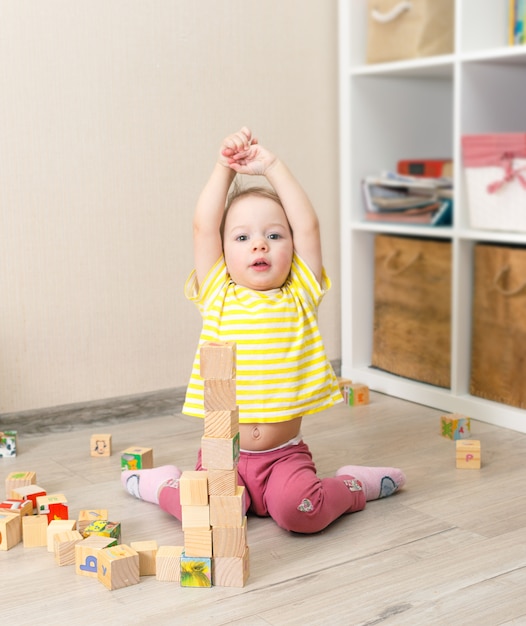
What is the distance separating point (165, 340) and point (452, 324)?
25.8 inches

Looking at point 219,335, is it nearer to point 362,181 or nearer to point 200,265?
point 200,265

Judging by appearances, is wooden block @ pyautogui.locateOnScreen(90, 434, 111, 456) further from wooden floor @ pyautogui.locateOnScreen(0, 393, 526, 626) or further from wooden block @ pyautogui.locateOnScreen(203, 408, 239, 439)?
wooden block @ pyautogui.locateOnScreen(203, 408, 239, 439)

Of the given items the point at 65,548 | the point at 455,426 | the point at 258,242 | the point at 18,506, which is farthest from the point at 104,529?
the point at 455,426

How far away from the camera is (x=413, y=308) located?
2133 millimetres

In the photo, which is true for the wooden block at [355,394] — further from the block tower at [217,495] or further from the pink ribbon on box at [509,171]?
the block tower at [217,495]

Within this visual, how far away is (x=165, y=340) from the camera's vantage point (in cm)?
206

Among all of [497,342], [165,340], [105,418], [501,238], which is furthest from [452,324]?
[105,418]

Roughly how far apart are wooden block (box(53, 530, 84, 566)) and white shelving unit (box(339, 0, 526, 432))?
1.00m

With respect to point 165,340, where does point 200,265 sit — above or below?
above

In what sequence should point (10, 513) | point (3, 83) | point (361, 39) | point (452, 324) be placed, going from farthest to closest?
point (361, 39)
point (452, 324)
point (3, 83)
point (10, 513)

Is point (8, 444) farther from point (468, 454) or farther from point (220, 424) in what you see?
point (468, 454)

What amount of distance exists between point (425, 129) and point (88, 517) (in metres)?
1.43

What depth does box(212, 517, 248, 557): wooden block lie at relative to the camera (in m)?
1.16

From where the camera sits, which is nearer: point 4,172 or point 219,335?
point 219,335
